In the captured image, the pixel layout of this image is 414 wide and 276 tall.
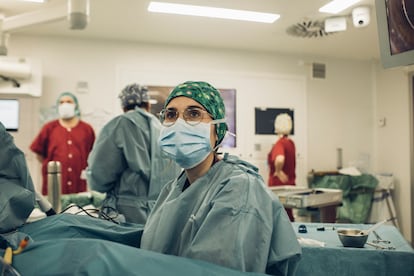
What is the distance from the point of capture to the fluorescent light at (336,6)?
3789 mm

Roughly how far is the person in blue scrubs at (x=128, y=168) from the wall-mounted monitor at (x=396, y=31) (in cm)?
158

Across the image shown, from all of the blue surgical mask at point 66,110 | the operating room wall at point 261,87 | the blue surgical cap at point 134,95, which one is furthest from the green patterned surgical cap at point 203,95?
the operating room wall at point 261,87

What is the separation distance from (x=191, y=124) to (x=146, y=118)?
1280 millimetres

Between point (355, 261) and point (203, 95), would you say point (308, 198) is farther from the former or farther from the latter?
point (203, 95)

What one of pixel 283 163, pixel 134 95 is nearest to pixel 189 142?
pixel 134 95

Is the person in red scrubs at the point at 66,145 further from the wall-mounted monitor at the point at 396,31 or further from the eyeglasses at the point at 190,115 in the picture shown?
the wall-mounted monitor at the point at 396,31

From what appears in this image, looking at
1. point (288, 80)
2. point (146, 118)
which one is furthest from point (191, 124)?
point (288, 80)

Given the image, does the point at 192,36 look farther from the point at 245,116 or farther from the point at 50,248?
the point at 50,248

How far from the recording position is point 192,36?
500 centimetres

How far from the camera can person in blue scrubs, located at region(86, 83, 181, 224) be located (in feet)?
8.80

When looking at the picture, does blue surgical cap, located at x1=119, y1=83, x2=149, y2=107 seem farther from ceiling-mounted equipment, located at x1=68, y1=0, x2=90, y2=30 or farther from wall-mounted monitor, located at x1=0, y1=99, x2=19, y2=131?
wall-mounted monitor, located at x1=0, y1=99, x2=19, y2=131

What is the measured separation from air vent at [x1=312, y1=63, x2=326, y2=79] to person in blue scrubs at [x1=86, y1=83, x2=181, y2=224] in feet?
12.6

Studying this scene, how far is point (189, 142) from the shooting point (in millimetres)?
1605

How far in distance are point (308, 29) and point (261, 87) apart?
1.25m
